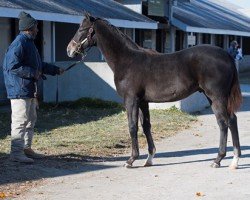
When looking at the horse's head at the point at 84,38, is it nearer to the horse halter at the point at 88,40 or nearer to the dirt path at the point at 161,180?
the horse halter at the point at 88,40

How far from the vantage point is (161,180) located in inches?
→ 314

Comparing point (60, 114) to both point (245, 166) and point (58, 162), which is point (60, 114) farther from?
point (245, 166)

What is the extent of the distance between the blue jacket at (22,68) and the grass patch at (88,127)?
1.47 meters

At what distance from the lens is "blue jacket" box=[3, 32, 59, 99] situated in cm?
850

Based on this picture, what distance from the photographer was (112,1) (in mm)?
24359

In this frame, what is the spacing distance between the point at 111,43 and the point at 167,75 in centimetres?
97

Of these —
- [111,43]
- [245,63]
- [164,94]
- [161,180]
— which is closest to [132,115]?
[164,94]

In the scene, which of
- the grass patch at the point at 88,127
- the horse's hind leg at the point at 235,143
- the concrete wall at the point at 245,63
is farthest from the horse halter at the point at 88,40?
the concrete wall at the point at 245,63

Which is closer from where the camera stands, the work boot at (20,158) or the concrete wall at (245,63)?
the work boot at (20,158)

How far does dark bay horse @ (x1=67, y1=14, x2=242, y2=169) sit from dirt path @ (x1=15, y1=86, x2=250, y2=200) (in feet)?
1.08

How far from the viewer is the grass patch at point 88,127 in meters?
10.3

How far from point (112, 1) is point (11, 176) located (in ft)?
56.2

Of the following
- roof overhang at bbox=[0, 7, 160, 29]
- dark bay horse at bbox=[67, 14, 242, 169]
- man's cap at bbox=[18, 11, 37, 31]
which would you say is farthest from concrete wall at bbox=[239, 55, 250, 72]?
man's cap at bbox=[18, 11, 37, 31]

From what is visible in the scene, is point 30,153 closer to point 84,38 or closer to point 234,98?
point 84,38
